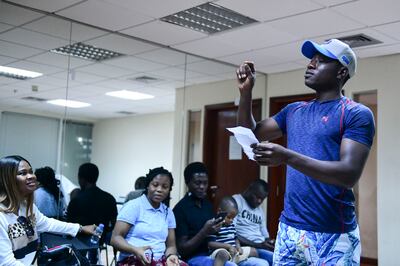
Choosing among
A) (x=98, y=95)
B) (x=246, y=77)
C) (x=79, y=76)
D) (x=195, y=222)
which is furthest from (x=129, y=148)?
(x=246, y=77)

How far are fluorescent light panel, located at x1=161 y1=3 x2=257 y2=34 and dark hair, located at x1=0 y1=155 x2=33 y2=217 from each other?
2080mm

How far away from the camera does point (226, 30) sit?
4379 millimetres

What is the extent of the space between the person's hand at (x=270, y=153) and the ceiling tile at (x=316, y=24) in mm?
2689

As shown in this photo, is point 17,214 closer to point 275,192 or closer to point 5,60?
point 5,60

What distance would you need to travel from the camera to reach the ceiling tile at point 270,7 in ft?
11.8

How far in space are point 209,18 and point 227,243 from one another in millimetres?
1960

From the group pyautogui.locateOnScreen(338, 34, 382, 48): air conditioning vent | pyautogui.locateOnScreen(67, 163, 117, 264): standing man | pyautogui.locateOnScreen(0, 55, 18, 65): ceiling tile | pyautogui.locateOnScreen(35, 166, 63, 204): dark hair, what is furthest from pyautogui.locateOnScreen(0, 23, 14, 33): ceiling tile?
pyautogui.locateOnScreen(338, 34, 382, 48): air conditioning vent

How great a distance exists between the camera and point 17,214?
7.51 ft

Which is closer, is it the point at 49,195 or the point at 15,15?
the point at 49,195

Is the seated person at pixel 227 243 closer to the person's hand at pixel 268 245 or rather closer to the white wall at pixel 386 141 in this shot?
the person's hand at pixel 268 245

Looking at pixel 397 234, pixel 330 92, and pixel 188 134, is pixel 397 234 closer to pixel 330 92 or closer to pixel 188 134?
pixel 188 134

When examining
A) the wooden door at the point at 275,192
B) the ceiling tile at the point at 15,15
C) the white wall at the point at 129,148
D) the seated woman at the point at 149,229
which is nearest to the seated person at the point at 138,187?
the white wall at the point at 129,148

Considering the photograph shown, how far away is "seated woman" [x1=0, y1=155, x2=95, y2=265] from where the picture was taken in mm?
2135

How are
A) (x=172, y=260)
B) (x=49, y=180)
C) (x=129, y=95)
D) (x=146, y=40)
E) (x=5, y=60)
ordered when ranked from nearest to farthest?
(x=172, y=260), (x=49, y=180), (x=5, y=60), (x=146, y=40), (x=129, y=95)
